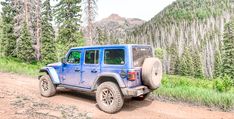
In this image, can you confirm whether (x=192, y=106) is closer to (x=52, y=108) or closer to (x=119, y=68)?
(x=119, y=68)

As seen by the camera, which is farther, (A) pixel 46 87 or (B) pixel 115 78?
(A) pixel 46 87

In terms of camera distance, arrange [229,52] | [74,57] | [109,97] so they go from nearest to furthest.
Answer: [109,97]
[74,57]
[229,52]

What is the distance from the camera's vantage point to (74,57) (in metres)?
9.76

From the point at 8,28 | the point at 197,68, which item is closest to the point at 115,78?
the point at 8,28

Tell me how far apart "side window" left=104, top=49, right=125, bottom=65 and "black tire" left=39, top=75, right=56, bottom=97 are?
9.99 feet

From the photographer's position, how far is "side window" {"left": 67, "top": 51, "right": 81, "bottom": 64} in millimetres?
9578

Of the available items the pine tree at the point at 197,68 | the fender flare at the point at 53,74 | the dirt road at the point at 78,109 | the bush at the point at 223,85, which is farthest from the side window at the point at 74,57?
the pine tree at the point at 197,68

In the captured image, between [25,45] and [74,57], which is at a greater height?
[25,45]

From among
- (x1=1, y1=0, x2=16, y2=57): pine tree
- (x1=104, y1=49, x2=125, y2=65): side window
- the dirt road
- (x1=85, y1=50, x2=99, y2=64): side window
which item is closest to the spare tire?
(x1=104, y1=49, x2=125, y2=65): side window

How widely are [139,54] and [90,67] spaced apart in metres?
1.89

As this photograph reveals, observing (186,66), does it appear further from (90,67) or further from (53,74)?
(90,67)

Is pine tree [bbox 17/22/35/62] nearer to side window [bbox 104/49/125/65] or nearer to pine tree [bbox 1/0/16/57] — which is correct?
pine tree [bbox 1/0/16/57]

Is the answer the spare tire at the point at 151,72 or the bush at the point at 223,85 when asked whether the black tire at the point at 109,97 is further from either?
the bush at the point at 223,85

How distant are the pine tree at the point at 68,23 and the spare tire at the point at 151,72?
66.7ft
